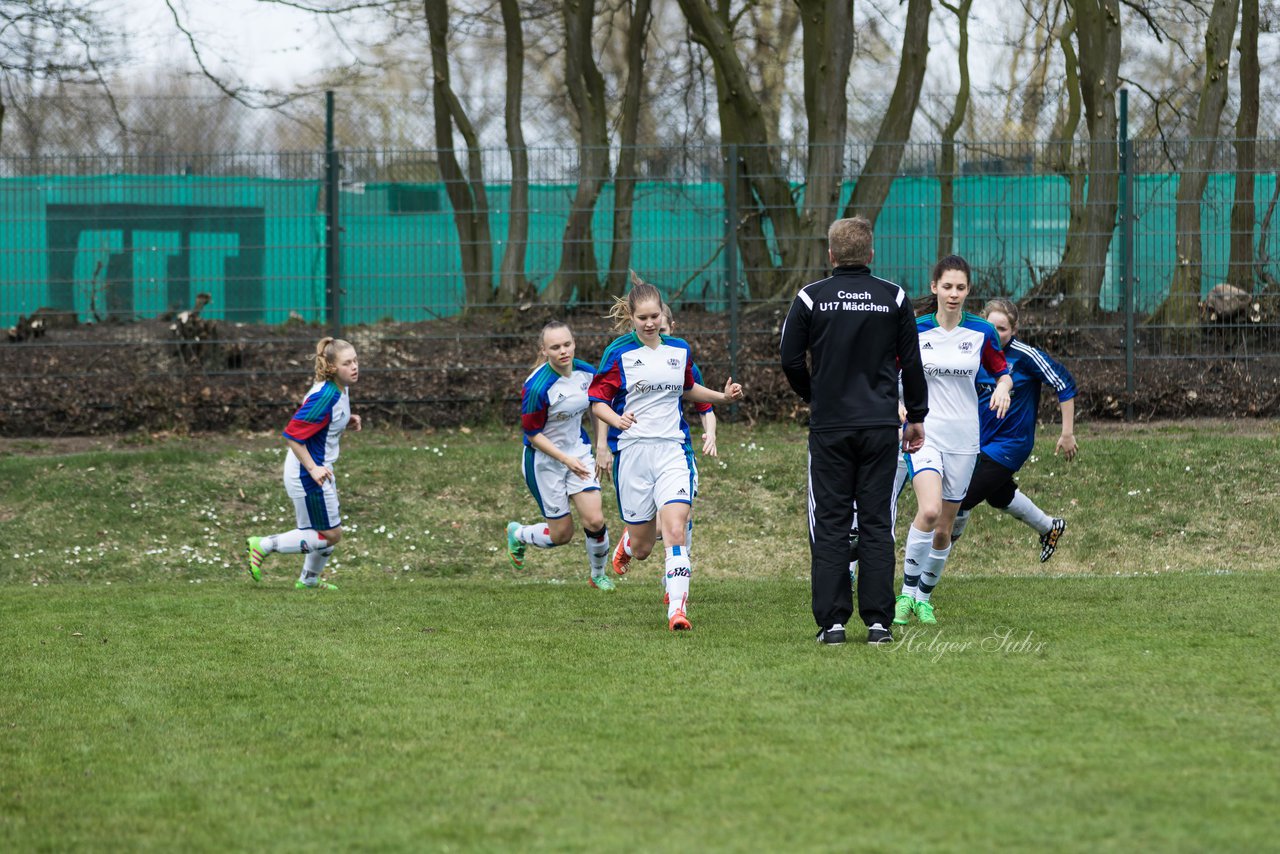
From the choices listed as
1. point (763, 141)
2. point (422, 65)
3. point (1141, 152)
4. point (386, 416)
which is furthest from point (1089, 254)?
point (422, 65)

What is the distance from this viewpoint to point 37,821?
428 cm

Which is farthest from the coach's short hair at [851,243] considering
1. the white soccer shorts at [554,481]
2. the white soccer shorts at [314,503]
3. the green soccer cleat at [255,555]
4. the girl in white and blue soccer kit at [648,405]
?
the green soccer cleat at [255,555]

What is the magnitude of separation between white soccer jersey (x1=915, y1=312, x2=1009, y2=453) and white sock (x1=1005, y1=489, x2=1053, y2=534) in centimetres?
145

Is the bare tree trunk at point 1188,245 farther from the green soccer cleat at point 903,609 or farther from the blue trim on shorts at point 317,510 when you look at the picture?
the blue trim on shorts at point 317,510

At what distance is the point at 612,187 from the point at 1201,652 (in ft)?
36.8

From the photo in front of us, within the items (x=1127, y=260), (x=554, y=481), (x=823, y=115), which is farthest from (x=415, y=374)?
(x=1127, y=260)

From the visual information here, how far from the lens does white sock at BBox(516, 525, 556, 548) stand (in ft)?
31.9

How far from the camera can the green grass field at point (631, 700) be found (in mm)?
4043

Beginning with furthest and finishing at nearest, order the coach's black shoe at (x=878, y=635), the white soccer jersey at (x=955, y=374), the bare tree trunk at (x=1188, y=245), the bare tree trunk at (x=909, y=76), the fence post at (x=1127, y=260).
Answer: the bare tree trunk at (x=909, y=76)
the bare tree trunk at (x=1188, y=245)
the fence post at (x=1127, y=260)
the white soccer jersey at (x=955, y=374)
the coach's black shoe at (x=878, y=635)

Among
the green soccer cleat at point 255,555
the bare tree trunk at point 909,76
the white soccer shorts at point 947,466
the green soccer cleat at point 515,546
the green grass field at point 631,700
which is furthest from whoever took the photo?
the bare tree trunk at point 909,76

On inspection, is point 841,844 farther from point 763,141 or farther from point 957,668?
point 763,141

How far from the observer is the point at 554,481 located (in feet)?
30.9

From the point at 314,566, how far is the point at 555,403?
2244 millimetres

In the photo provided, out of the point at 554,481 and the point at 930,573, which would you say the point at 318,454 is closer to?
the point at 554,481
